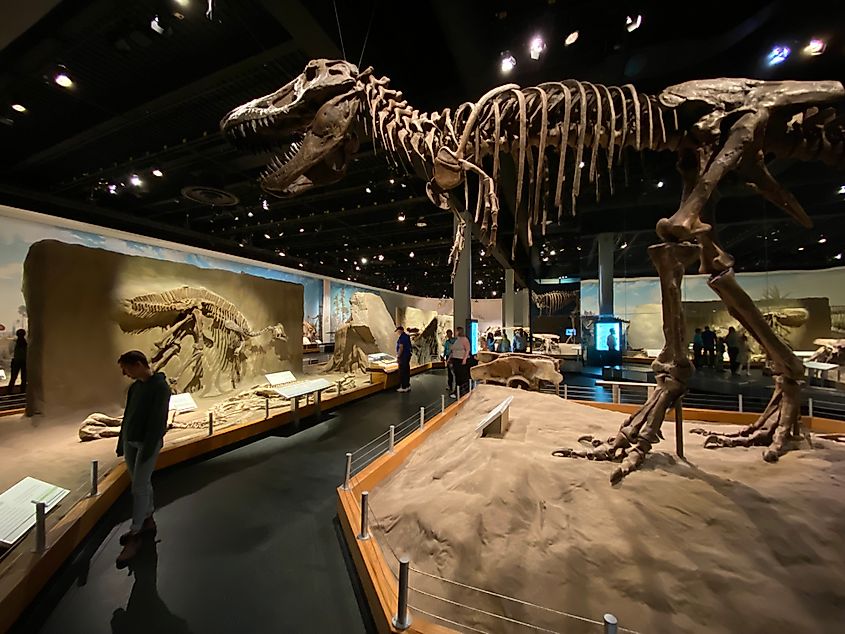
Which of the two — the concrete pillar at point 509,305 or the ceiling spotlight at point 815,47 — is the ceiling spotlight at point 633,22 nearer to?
the ceiling spotlight at point 815,47

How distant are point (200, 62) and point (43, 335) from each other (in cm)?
360

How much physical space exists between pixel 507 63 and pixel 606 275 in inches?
204

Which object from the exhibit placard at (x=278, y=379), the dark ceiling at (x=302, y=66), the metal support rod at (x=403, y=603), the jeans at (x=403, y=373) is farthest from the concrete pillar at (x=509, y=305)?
the metal support rod at (x=403, y=603)

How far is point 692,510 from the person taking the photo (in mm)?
1708

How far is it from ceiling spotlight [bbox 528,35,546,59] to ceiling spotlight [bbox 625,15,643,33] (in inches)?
31.7

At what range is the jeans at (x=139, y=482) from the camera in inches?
86.7

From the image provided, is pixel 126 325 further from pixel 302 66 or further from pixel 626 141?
pixel 626 141

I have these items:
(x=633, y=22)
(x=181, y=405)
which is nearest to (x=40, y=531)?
(x=181, y=405)

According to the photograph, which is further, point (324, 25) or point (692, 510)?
point (324, 25)

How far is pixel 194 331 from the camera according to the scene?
18.1ft

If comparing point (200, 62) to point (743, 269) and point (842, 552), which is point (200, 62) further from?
point (743, 269)

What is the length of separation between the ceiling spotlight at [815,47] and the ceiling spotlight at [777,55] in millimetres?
132

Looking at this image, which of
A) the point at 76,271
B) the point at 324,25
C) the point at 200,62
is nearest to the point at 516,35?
the point at 324,25

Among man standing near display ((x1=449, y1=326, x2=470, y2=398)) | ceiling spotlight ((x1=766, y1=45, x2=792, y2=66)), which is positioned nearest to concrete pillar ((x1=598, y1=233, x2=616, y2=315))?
man standing near display ((x1=449, y1=326, x2=470, y2=398))
